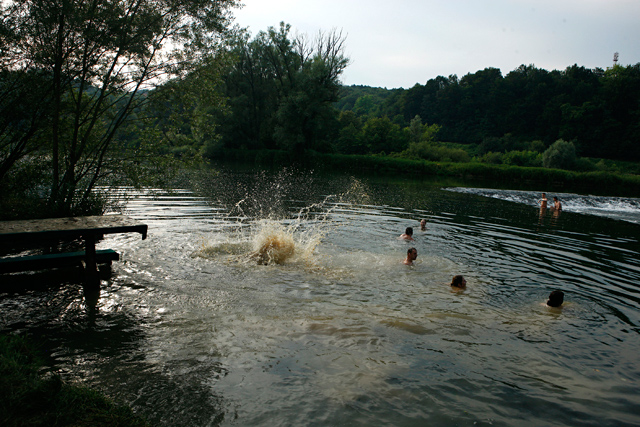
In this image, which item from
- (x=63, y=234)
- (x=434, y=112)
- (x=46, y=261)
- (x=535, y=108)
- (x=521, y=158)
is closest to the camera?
(x=63, y=234)

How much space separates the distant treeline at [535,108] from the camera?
326 ft

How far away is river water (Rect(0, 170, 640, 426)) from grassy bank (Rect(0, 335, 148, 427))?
0.50 metres

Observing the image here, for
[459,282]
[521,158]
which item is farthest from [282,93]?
[459,282]

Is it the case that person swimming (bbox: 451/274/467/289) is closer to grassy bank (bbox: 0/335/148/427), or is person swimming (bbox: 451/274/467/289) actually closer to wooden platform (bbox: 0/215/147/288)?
wooden platform (bbox: 0/215/147/288)

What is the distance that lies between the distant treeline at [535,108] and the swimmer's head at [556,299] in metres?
85.8

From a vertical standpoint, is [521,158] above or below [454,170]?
above

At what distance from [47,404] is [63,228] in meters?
5.02

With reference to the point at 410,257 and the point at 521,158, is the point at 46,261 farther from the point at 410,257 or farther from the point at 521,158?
the point at 521,158

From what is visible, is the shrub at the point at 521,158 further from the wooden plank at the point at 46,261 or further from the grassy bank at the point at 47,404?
the grassy bank at the point at 47,404

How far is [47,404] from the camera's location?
4070 mm

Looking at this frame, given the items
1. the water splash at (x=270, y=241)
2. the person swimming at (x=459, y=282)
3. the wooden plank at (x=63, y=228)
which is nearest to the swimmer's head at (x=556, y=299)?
the person swimming at (x=459, y=282)

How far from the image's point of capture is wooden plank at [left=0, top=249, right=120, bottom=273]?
852 cm

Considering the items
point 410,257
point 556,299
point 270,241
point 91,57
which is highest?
point 91,57

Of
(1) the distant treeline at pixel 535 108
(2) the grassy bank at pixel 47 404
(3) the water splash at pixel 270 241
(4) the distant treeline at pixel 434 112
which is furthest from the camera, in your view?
(1) the distant treeline at pixel 535 108
